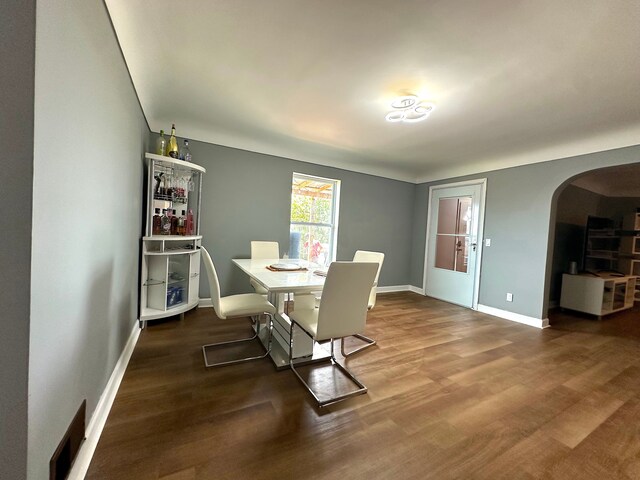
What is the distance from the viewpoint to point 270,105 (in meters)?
2.51

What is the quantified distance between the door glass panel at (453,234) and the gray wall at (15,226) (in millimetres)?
4822

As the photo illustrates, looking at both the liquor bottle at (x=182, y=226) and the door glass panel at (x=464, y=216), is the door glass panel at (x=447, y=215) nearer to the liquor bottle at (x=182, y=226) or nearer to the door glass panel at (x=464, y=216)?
the door glass panel at (x=464, y=216)

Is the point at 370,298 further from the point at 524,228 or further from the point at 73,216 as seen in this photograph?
the point at 524,228

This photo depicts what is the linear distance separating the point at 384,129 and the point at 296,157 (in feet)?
4.77

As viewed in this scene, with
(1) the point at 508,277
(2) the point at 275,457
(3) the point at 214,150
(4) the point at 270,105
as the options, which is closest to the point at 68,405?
(2) the point at 275,457

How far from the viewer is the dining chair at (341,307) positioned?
5.40 ft

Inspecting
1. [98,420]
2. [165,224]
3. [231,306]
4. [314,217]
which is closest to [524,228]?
[314,217]

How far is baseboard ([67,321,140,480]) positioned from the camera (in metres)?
1.08

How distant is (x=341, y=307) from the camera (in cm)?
174

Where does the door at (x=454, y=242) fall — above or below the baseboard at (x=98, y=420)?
above

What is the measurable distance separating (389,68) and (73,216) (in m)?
2.05

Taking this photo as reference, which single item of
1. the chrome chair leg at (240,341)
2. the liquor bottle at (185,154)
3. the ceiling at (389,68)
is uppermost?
the ceiling at (389,68)

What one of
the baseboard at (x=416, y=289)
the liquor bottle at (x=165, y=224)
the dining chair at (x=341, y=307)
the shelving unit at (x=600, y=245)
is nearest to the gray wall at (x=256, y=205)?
the liquor bottle at (x=165, y=224)

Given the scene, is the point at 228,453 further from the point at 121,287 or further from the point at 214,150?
the point at 214,150
